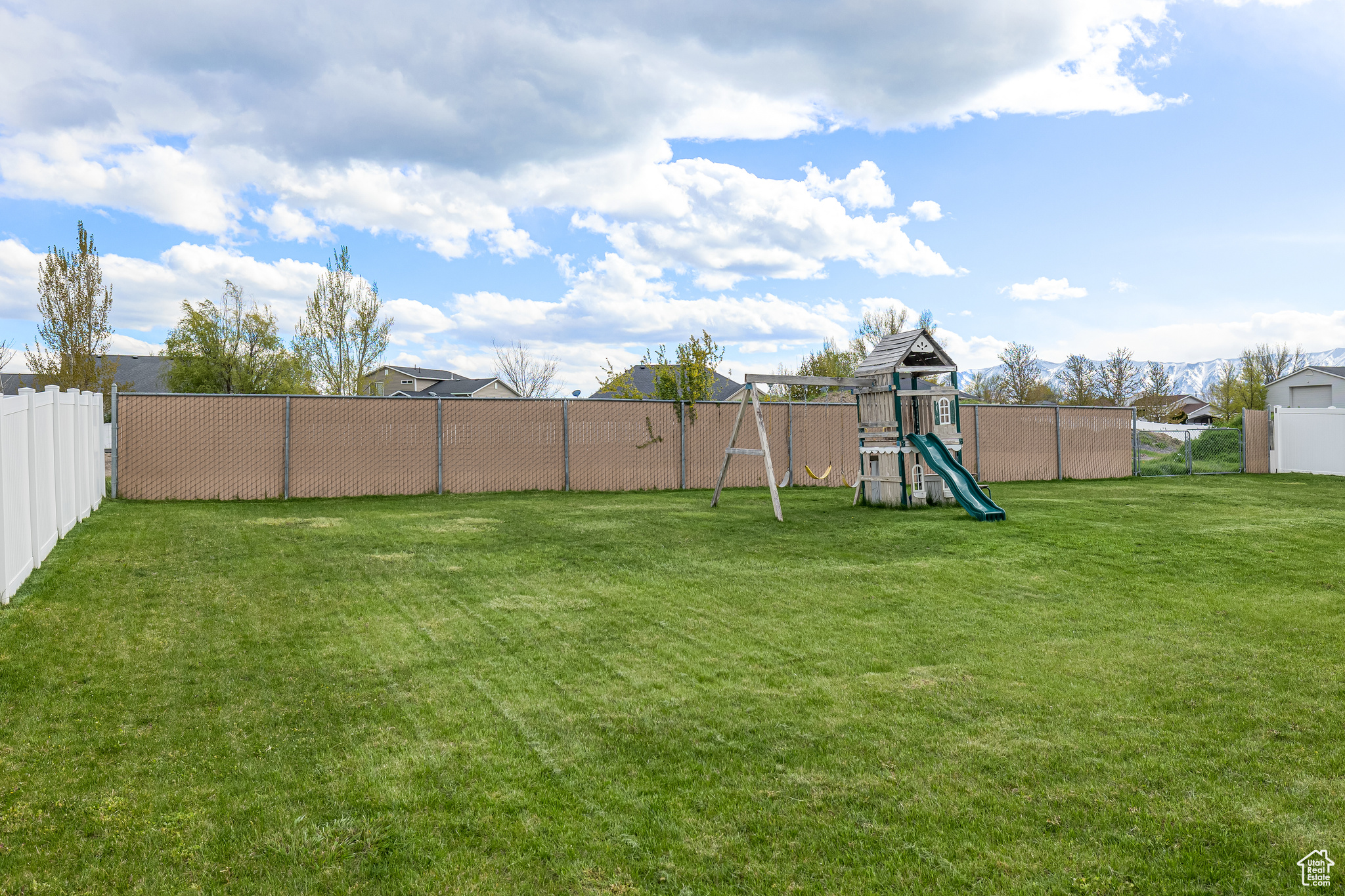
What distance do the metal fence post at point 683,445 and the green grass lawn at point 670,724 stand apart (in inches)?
374

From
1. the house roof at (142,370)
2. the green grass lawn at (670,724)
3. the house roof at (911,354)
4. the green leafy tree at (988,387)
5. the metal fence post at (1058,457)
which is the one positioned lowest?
the green grass lawn at (670,724)

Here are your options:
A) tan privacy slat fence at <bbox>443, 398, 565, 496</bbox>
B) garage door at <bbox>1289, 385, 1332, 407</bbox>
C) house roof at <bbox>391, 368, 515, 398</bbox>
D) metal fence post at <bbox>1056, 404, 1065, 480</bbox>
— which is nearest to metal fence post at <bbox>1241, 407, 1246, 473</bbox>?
metal fence post at <bbox>1056, 404, 1065, 480</bbox>

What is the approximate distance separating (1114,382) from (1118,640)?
6192cm

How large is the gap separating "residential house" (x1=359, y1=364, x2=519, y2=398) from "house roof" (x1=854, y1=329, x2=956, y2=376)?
3586 centimetres

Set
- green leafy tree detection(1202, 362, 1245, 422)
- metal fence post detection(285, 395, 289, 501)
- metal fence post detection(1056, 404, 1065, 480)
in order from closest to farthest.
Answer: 1. metal fence post detection(285, 395, 289, 501)
2. metal fence post detection(1056, 404, 1065, 480)
3. green leafy tree detection(1202, 362, 1245, 422)

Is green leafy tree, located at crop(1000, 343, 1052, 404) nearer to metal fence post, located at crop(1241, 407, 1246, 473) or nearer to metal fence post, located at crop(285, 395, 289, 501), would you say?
metal fence post, located at crop(1241, 407, 1246, 473)

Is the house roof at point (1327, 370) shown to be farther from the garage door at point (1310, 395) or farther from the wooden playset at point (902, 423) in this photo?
the wooden playset at point (902, 423)

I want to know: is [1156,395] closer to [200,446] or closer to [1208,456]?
[1208,456]

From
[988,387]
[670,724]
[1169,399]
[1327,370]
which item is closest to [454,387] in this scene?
[988,387]

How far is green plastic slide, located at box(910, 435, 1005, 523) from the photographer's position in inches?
420

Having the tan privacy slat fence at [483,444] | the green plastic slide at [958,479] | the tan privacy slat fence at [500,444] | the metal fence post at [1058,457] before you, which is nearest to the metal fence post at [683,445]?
the tan privacy slat fence at [483,444]

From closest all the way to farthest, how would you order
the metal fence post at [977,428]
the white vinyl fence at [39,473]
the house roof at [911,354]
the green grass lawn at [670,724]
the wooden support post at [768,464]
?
1. the green grass lawn at [670,724]
2. the white vinyl fence at [39,473]
3. the wooden support post at [768,464]
4. the house roof at [911,354]
5. the metal fence post at [977,428]

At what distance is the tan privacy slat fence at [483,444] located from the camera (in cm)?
1375

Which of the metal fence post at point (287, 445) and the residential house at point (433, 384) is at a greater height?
the residential house at point (433, 384)
